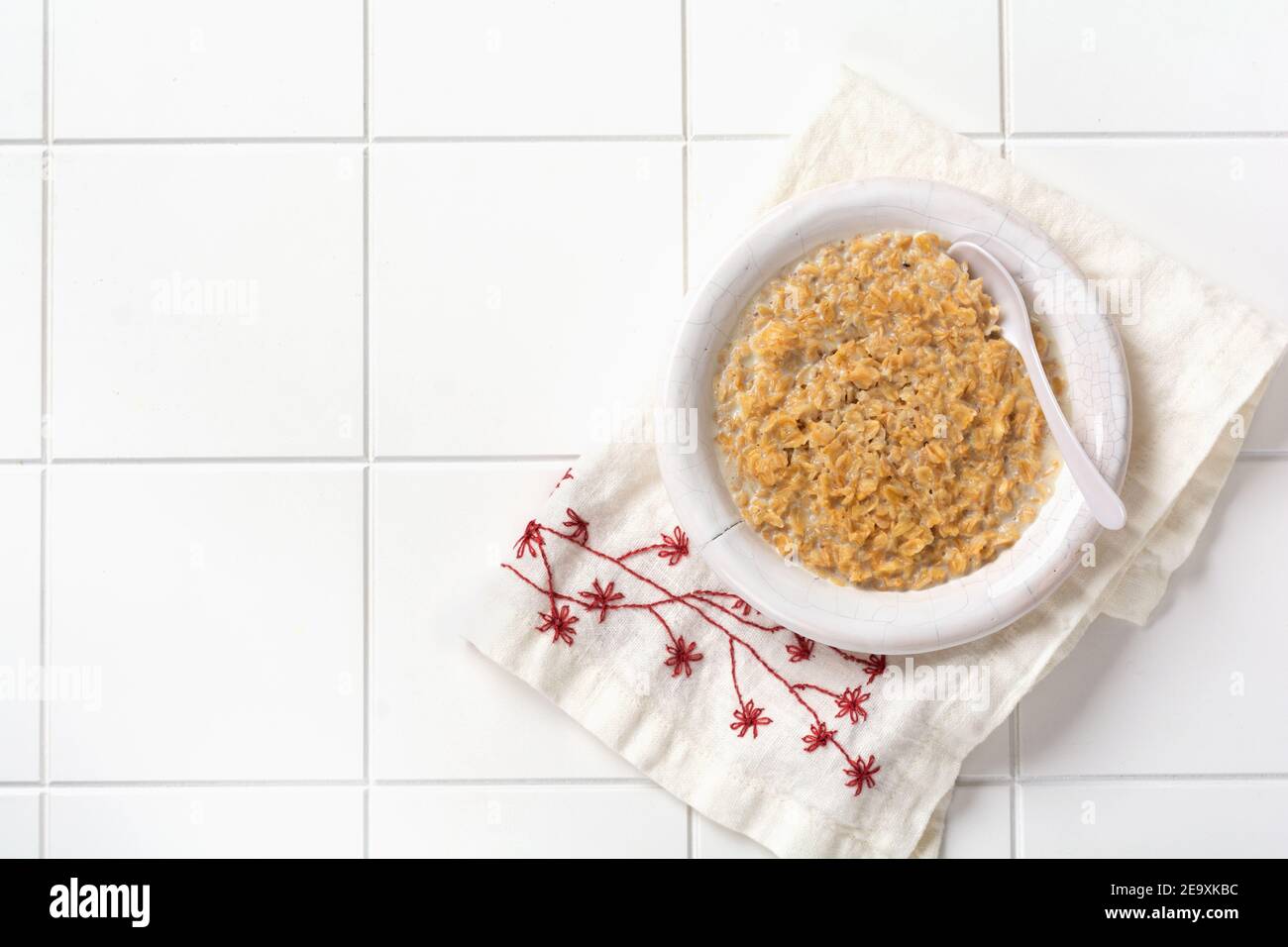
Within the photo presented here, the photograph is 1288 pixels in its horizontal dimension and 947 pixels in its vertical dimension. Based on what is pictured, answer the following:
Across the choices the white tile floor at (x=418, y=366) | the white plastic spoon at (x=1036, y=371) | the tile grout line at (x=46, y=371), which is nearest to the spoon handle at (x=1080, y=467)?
the white plastic spoon at (x=1036, y=371)

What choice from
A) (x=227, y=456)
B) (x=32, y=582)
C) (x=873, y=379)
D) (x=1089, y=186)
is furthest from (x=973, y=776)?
(x=32, y=582)

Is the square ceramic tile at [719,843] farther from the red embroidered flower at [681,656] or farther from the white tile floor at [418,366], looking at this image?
the red embroidered flower at [681,656]

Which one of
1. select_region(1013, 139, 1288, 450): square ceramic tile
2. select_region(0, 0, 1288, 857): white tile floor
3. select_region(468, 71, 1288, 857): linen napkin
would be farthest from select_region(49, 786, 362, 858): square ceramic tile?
select_region(1013, 139, 1288, 450): square ceramic tile

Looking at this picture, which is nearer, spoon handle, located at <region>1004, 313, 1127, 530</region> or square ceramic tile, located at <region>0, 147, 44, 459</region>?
spoon handle, located at <region>1004, 313, 1127, 530</region>

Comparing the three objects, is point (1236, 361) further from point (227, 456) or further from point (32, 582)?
point (32, 582)

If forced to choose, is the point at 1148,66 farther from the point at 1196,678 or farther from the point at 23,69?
the point at 23,69

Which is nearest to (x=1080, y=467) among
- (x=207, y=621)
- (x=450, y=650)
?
(x=450, y=650)

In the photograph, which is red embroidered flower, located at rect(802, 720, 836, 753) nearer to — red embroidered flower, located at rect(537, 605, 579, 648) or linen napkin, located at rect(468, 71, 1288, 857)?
linen napkin, located at rect(468, 71, 1288, 857)
